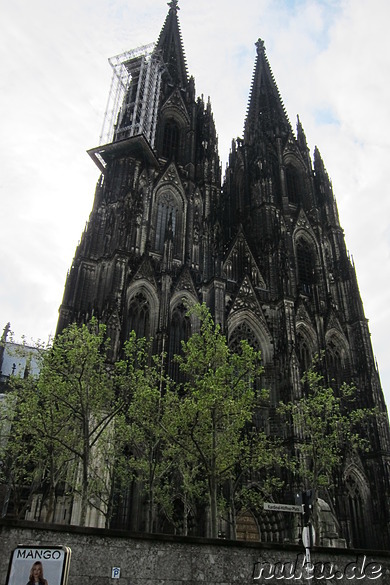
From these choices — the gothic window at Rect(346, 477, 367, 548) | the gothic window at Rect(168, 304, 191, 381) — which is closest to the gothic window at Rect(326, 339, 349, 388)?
the gothic window at Rect(346, 477, 367, 548)

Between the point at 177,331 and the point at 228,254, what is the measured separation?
7935 mm

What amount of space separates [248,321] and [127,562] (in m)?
21.4

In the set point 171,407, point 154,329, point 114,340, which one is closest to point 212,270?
point 154,329

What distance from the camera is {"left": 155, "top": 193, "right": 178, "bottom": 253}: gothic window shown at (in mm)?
30188

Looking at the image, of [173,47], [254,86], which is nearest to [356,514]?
[173,47]

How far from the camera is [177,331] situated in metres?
27.2

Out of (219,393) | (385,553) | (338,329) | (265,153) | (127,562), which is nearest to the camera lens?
(127,562)

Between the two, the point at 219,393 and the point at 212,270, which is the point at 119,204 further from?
the point at 219,393

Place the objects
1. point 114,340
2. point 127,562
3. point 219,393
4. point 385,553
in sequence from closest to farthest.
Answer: point 127,562
point 385,553
point 219,393
point 114,340

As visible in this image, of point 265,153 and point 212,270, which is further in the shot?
point 265,153

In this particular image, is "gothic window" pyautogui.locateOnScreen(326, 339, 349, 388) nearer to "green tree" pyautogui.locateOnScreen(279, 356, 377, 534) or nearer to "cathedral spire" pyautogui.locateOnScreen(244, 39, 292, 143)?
"green tree" pyautogui.locateOnScreen(279, 356, 377, 534)

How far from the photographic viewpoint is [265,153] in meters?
39.9

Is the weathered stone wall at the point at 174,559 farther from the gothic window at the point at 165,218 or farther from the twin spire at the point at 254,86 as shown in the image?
the twin spire at the point at 254,86

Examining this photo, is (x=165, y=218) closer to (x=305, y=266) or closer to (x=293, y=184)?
(x=305, y=266)
